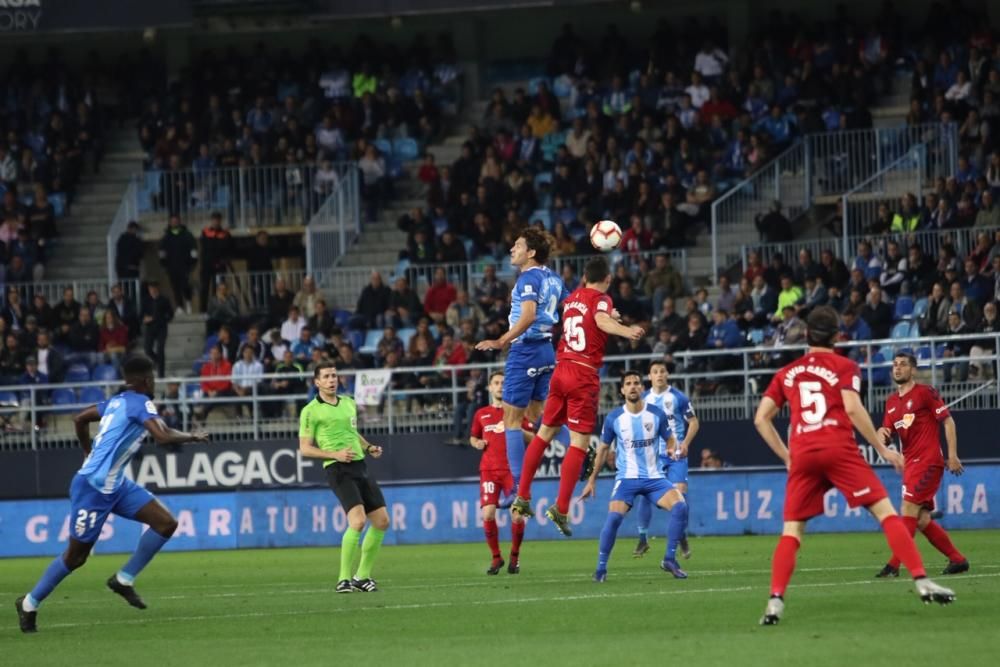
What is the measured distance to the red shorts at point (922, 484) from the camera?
16.7 m

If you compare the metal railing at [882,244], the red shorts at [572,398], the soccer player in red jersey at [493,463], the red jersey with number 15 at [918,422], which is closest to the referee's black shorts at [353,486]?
the red shorts at [572,398]

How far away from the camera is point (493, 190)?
36.0 metres

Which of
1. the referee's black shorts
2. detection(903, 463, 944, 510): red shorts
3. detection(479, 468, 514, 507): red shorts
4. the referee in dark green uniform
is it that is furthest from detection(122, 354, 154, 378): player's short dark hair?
detection(903, 463, 944, 510): red shorts

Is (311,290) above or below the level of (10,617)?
above

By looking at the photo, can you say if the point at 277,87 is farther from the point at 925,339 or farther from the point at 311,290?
the point at 925,339

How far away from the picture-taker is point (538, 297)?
55.0ft

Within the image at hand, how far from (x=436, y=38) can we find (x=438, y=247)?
8.37 metres

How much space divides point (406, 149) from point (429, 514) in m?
13.7

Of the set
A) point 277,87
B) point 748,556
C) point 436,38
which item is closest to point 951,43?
point 436,38

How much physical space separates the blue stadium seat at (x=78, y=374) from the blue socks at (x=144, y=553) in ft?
65.8

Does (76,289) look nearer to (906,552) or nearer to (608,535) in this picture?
(608,535)

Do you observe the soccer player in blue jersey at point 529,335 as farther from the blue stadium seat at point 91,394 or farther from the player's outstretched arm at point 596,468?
the blue stadium seat at point 91,394

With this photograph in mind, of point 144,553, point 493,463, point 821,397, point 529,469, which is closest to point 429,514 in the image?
point 493,463

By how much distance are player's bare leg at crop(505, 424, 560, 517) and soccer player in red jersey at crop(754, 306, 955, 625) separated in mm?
4921
